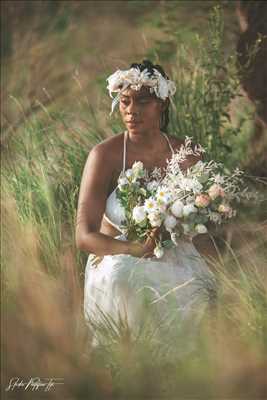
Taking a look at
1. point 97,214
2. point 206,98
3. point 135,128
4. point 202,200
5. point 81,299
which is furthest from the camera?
point 206,98

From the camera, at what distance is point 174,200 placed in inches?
157

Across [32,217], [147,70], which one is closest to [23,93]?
[32,217]

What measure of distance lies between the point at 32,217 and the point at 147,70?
1.41m

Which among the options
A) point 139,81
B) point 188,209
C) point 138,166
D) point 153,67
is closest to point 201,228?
point 188,209

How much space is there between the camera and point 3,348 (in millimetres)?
2885

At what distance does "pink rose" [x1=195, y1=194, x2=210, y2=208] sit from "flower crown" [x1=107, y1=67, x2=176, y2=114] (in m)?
0.63

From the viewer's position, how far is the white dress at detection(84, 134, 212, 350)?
A: 3756 mm

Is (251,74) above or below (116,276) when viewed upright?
above

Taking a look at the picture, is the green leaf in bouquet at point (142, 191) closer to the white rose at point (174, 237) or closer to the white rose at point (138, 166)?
the white rose at point (138, 166)

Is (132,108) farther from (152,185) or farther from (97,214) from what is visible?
(97,214)

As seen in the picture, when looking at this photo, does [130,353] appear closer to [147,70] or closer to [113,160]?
[113,160]

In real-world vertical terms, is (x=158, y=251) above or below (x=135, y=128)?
below

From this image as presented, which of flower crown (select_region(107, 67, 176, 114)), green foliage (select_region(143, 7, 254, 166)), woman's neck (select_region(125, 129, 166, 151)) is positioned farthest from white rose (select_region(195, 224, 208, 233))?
green foliage (select_region(143, 7, 254, 166))

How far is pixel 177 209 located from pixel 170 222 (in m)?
0.07
